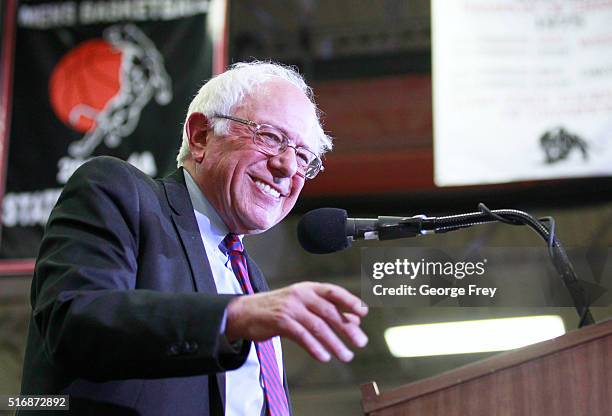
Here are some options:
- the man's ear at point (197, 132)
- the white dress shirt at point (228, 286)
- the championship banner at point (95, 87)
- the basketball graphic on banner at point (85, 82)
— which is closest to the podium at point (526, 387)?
the white dress shirt at point (228, 286)

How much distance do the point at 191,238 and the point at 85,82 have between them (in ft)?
10.7

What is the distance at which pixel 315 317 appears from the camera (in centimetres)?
131

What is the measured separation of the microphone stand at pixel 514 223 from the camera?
1.69m

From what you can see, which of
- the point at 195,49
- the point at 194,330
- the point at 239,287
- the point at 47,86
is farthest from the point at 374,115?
the point at 194,330

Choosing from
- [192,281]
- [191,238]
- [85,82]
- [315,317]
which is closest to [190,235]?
[191,238]

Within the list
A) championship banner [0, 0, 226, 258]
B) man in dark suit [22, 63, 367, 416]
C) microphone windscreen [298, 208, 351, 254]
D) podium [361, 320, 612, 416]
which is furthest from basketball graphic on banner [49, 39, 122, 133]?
podium [361, 320, 612, 416]

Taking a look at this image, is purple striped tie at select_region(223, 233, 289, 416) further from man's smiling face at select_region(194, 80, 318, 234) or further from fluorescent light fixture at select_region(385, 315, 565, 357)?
fluorescent light fixture at select_region(385, 315, 565, 357)

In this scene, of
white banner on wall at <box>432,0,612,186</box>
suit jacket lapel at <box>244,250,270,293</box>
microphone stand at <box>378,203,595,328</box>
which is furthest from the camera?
white banner on wall at <box>432,0,612,186</box>

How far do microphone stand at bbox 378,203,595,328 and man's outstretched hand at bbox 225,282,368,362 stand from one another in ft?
1.69

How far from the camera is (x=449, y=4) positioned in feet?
13.2

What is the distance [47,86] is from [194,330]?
3696mm

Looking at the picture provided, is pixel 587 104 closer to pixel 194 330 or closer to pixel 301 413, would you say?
pixel 194 330

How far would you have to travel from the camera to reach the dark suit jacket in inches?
55.8

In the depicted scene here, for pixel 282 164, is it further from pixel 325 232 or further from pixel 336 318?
pixel 336 318
